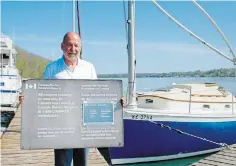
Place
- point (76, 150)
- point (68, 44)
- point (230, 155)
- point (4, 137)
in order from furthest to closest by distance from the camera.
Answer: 1. point (4, 137)
2. point (230, 155)
3. point (76, 150)
4. point (68, 44)

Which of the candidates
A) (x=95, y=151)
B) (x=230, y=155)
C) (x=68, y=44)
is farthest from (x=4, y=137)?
(x=68, y=44)

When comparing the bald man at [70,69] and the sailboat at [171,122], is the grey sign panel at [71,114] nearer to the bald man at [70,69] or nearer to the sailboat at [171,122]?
the bald man at [70,69]

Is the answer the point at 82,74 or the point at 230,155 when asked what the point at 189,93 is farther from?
the point at 82,74

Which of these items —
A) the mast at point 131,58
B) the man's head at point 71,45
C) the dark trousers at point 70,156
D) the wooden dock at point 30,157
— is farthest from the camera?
the mast at point 131,58

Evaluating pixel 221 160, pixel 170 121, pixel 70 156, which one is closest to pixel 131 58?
pixel 170 121

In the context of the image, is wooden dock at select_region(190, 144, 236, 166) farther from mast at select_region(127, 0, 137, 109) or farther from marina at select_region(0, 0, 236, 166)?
mast at select_region(127, 0, 137, 109)

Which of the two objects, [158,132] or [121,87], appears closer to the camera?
[121,87]

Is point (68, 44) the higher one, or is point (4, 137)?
point (68, 44)

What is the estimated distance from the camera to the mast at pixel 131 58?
1308cm

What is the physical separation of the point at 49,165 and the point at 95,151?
4.26 ft

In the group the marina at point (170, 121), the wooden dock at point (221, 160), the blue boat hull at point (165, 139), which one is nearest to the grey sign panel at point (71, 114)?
the wooden dock at point (221, 160)

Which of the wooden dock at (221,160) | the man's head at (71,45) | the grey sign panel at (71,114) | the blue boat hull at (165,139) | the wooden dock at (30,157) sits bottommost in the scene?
the blue boat hull at (165,139)

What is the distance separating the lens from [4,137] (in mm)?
10227

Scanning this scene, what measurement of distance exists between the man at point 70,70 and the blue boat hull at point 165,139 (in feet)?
29.1
